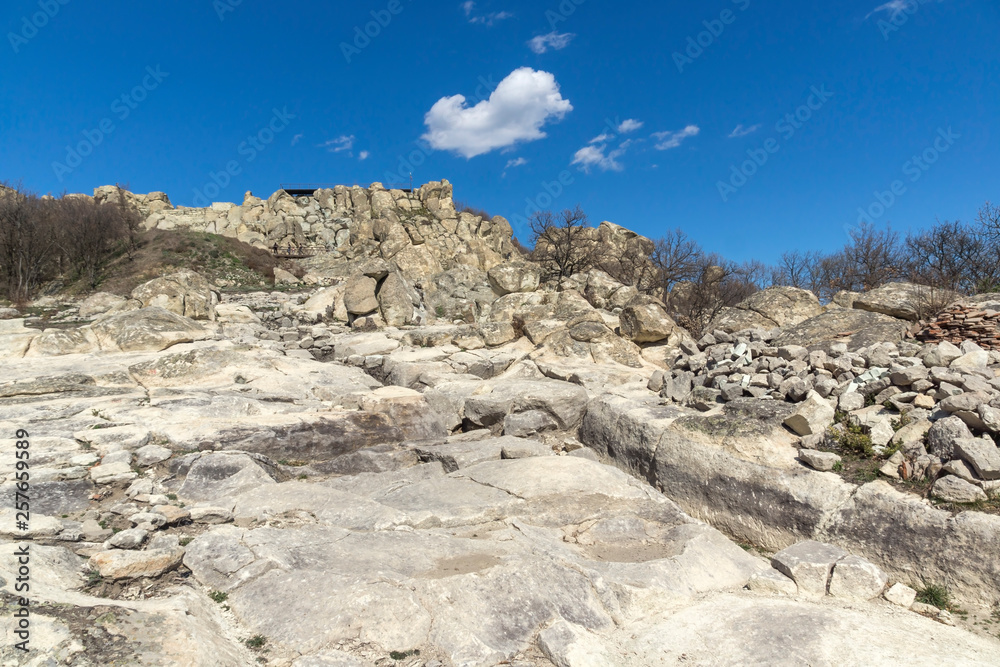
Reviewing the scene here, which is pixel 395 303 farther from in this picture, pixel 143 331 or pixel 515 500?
pixel 515 500

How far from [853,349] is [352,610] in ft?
24.5

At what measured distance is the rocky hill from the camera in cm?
306

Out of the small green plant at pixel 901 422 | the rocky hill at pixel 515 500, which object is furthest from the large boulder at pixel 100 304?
the small green plant at pixel 901 422

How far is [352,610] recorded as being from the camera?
3.03 m

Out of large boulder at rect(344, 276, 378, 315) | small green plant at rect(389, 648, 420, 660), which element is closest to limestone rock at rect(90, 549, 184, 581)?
small green plant at rect(389, 648, 420, 660)

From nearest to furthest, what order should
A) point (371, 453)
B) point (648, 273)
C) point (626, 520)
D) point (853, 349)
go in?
point (626, 520) < point (371, 453) < point (853, 349) < point (648, 273)

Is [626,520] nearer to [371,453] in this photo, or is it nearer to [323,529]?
[323,529]

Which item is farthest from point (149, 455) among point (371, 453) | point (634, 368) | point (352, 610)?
point (634, 368)

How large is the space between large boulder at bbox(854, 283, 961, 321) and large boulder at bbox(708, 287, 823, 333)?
3.13ft

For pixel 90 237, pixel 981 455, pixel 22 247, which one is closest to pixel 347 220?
pixel 90 237

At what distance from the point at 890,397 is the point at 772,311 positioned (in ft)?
18.3

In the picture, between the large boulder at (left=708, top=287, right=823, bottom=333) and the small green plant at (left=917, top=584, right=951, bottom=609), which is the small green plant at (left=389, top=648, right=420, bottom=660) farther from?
the large boulder at (left=708, top=287, right=823, bottom=333)

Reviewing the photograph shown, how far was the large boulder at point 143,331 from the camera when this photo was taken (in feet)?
30.3

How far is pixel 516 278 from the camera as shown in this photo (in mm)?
15914
